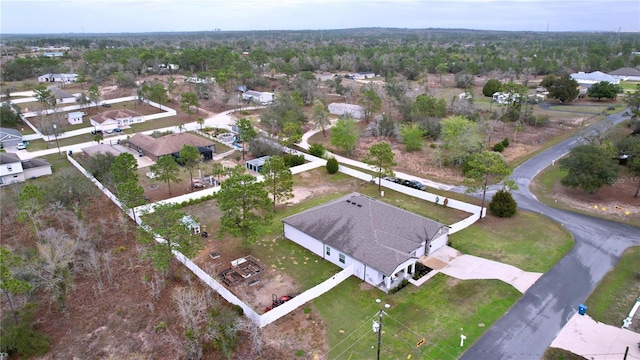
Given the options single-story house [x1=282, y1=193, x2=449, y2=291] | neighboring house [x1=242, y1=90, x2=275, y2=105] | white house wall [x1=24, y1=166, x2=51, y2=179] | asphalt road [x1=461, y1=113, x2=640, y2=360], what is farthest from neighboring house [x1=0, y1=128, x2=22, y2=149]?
asphalt road [x1=461, y1=113, x2=640, y2=360]


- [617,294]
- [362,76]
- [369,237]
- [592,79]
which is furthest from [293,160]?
[592,79]

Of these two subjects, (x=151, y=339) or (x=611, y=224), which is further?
(x=611, y=224)

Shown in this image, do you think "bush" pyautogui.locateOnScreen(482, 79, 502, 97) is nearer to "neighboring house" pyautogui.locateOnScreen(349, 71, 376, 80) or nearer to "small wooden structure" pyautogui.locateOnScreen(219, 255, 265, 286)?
"neighboring house" pyautogui.locateOnScreen(349, 71, 376, 80)

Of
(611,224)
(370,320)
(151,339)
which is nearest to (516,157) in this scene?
(611,224)

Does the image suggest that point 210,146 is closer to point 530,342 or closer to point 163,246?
point 163,246

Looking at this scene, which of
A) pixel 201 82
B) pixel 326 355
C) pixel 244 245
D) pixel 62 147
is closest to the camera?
pixel 326 355

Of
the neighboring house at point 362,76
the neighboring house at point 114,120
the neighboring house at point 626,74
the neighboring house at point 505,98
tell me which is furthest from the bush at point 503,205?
the neighboring house at point 626,74

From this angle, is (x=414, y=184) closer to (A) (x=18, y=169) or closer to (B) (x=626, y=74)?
(A) (x=18, y=169)
